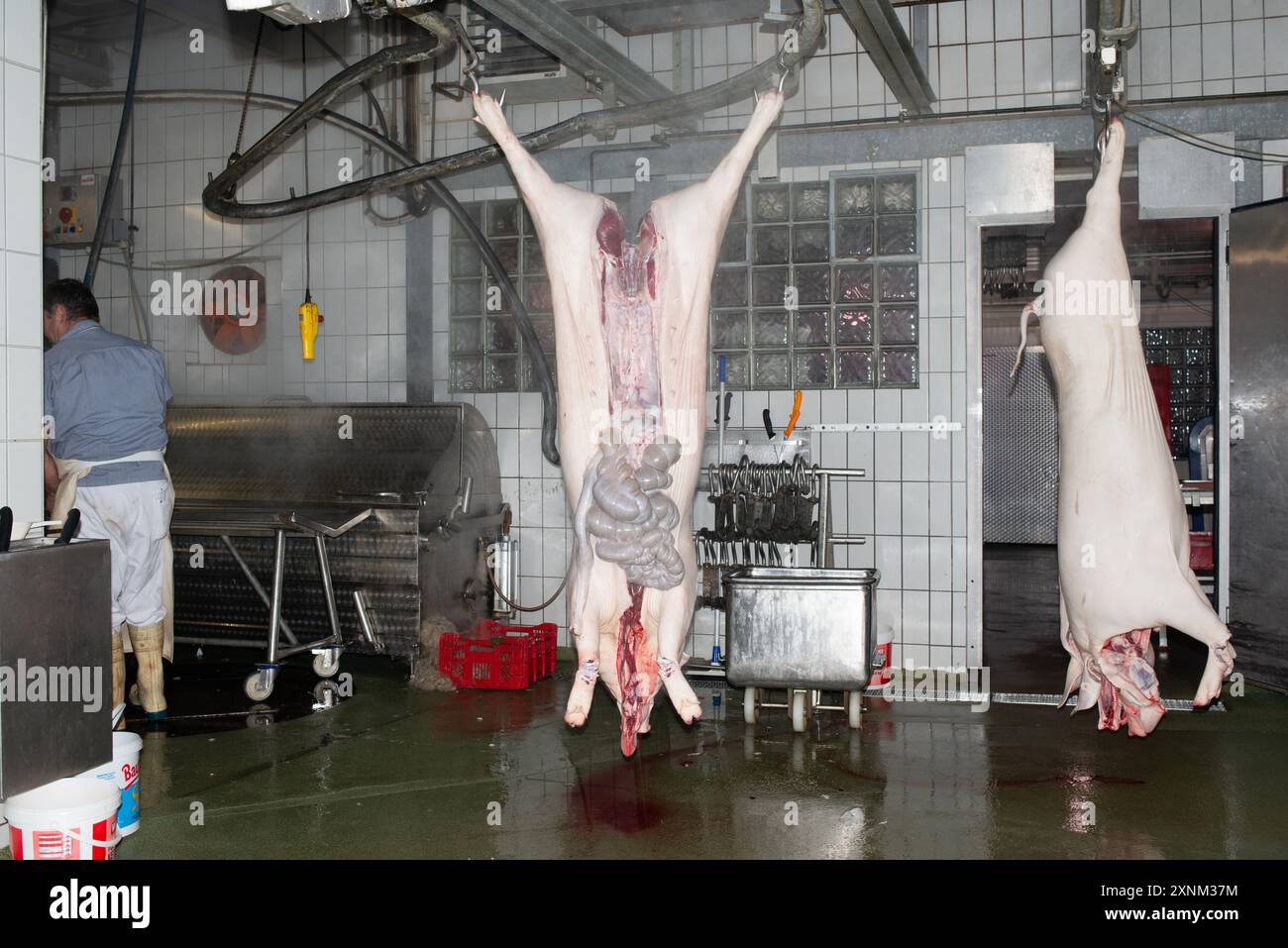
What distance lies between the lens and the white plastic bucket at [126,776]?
373 cm

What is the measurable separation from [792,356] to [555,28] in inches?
112

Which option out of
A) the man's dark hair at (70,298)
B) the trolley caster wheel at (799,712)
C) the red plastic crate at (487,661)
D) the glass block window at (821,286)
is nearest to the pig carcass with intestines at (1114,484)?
the trolley caster wheel at (799,712)

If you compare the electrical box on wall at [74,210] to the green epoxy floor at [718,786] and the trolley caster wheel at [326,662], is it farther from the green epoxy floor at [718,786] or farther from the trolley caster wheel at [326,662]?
the green epoxy floor at [718,786]

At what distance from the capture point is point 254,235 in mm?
7789

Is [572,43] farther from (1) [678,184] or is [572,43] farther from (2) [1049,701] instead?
(2) [1049,701]

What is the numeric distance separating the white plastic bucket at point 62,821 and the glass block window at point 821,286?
4.31 meters

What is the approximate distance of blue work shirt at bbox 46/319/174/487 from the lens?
5.03 m

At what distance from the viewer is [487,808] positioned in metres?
4.13

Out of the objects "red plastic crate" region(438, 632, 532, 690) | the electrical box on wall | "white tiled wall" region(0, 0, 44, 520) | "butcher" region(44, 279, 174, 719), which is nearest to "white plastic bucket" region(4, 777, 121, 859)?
"white tiled wall" region(0, 0, 44, 520)

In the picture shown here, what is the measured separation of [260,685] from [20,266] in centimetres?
269

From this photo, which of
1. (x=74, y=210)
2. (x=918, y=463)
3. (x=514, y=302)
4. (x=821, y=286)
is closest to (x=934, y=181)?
(x=821, y=286)

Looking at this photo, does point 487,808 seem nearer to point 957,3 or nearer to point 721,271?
point 721,271

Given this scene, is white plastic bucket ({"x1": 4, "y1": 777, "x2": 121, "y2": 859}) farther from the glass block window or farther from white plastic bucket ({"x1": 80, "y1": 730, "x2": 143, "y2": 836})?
the glass block window

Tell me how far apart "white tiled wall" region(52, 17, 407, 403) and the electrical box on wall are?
256 millimetres
